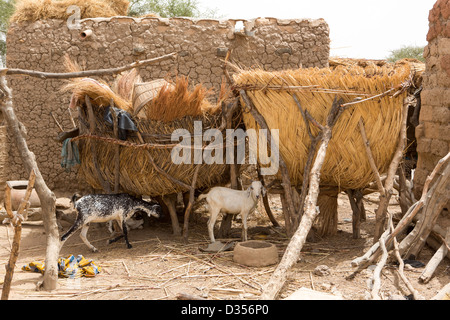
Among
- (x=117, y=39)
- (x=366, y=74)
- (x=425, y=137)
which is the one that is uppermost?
(x=117, y=39)

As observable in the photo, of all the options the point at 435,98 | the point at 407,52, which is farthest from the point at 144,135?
the point at 407,52

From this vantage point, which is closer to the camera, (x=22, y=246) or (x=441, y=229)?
(x=441, y=229)

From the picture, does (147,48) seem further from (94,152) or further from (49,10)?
(94,152)

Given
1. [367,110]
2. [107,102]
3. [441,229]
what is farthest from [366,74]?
[107,102]

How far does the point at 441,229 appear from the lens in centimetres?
451

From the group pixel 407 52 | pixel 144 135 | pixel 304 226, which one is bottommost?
pixel 304 226

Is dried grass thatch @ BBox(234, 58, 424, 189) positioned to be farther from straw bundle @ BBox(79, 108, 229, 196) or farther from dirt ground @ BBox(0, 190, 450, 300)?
dirt ground @ BBox(0, 190, 450, 300)

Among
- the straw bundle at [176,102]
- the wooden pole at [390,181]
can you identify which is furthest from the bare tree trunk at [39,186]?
the wooden pole at [390,181]

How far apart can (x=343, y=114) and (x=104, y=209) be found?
2807mm

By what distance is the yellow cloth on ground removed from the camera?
170 inches

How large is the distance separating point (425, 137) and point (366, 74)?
988 millimetres

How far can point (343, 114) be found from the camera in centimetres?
487

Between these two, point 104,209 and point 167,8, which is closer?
point 104,209
